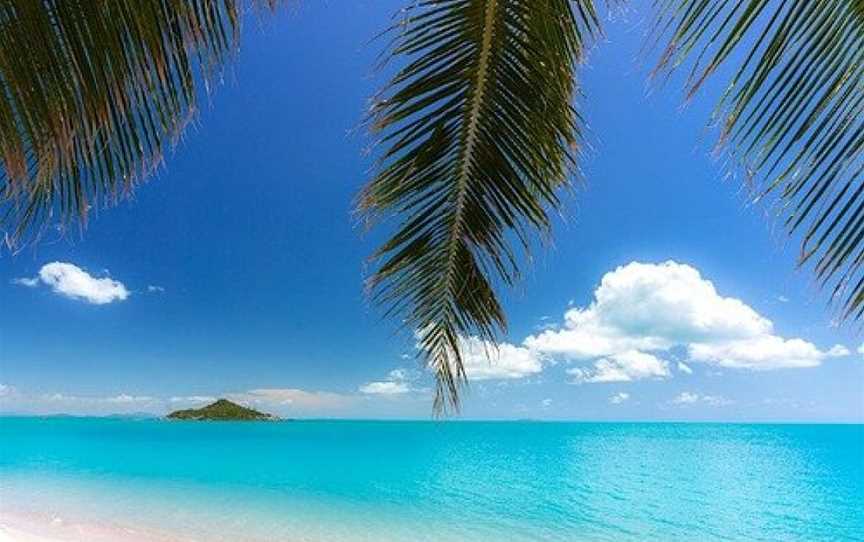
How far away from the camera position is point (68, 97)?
1.40 metres

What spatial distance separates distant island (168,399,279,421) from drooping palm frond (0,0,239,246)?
427 feet

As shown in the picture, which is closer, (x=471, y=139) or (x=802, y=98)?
(x=802, y=98)

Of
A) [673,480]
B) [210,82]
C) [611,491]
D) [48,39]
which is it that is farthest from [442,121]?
[673,480]

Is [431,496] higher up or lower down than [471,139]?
lower down

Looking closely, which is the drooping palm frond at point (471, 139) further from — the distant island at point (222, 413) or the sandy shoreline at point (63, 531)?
the distant island at point (222, 413)

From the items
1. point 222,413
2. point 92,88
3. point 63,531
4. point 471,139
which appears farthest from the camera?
point 222,413

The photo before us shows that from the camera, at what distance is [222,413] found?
12706 centimetres

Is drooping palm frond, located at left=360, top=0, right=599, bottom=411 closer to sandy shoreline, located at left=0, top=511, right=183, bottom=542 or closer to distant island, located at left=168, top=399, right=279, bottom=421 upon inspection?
sandy shoreline, located at left=0, top=511, right=183, bottom=542

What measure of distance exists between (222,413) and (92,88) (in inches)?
5234

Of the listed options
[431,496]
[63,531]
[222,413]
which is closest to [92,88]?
[63,531]

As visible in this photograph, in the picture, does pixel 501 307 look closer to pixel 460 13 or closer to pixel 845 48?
pixel 460 13

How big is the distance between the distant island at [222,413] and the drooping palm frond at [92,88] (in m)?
130

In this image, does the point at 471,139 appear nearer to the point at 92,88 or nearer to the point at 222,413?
the point at 92,88

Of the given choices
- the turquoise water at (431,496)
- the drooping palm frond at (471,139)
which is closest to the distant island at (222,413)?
the turquoise water at (431,496)
